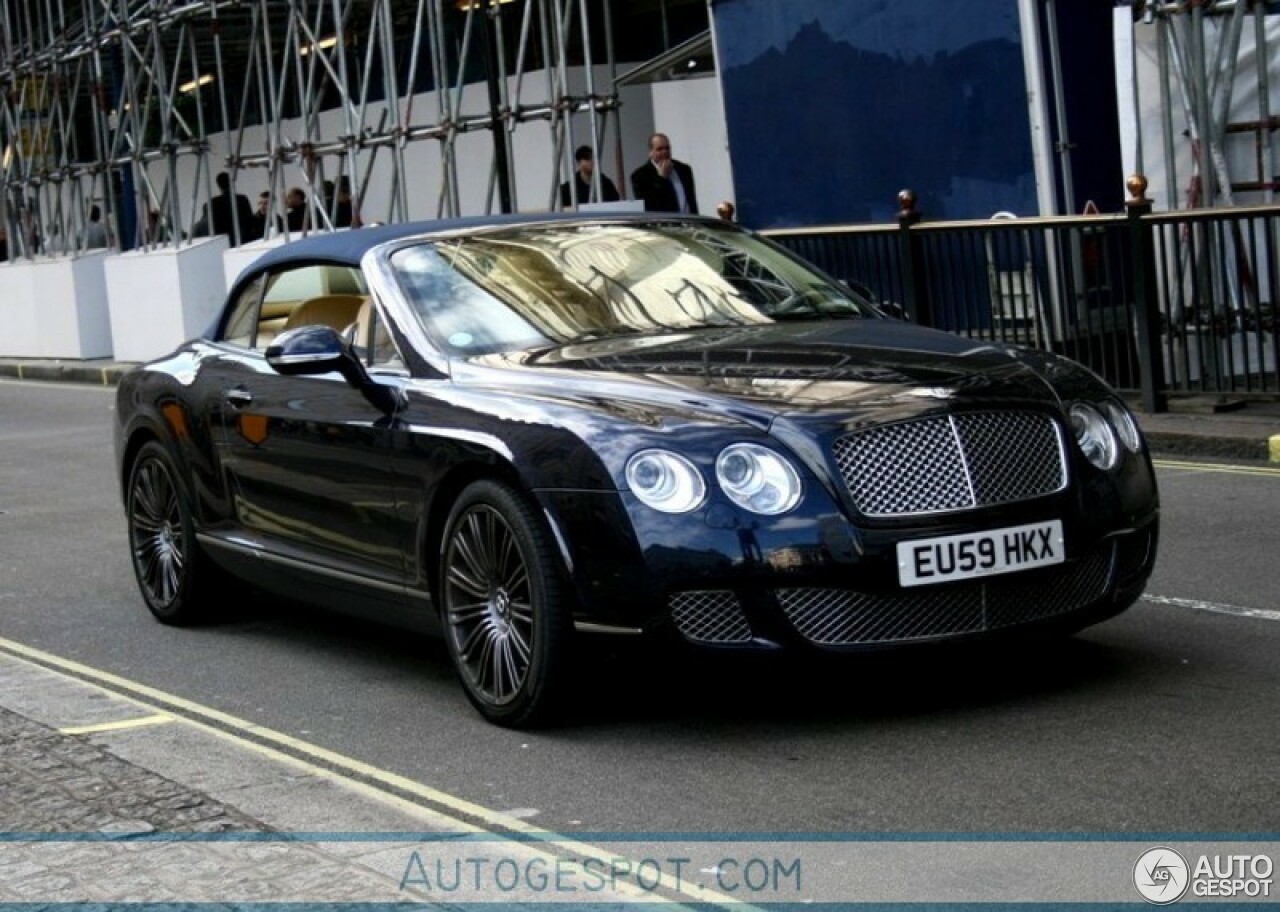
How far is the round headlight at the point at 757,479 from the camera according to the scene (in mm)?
6270

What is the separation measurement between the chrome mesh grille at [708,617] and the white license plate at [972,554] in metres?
0.44

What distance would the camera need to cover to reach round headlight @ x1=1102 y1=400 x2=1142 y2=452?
6.88 meters

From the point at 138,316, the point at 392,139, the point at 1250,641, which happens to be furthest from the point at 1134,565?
the point at 138,316

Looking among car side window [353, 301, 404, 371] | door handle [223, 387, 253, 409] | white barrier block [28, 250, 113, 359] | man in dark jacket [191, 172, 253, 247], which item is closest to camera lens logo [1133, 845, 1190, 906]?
car side window [353, 301, 404, 371]

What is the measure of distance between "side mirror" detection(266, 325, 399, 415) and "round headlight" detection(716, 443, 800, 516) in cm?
149

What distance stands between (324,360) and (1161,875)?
3.48m

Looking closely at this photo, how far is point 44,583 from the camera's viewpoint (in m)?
10.6

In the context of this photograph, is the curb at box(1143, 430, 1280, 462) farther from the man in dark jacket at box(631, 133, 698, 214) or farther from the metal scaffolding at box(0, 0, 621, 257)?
the metal scaffolding at box(0, 0, 621, 257)

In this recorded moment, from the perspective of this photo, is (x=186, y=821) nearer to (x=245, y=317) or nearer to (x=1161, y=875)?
(x=1161, y=875)

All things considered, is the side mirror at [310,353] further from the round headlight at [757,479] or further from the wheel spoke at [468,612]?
the round headlight at [757,479]

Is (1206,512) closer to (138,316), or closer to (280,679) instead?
(280,679)

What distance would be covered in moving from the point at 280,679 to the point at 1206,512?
14.9 feet

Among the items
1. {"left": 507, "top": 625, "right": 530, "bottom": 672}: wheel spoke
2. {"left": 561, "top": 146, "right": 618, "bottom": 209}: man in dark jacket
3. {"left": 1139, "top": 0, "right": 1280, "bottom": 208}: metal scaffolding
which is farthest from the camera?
{"left": 561, "top": 146, "right": 618, "bottom": 209}: man in dark jacket

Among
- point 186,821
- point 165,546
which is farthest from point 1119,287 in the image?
point 186,821
